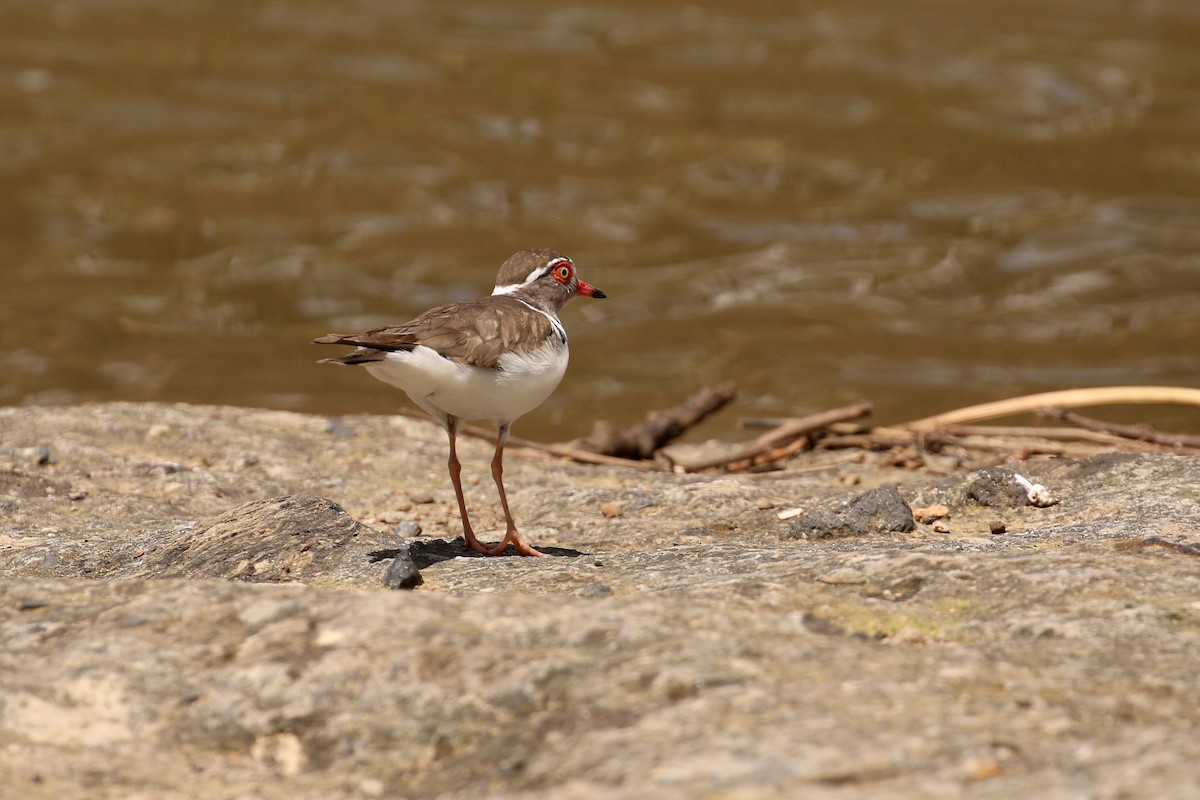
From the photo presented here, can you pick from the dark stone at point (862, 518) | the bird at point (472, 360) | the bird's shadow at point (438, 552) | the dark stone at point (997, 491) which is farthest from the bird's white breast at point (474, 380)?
the dark stone at point (997, 491)

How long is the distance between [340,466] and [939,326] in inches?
324

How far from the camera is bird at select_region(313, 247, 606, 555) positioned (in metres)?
5.95

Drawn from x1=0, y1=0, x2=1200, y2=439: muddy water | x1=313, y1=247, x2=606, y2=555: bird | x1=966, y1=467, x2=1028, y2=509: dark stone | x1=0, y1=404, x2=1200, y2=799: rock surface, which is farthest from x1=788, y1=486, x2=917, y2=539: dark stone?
x1=0, y1=0, x2=1200, y2=439: muddy water

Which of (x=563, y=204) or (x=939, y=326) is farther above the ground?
(x=563, y=204)

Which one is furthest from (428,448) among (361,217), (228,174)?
(228,174)

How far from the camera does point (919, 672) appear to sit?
411cm

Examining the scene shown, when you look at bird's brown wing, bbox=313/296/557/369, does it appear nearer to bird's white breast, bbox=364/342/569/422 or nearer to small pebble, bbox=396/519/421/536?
bird's white breast, bbox=364/342/569/422

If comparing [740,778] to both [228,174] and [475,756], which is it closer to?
[475,756]

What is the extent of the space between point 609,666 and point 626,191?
47.2 feet

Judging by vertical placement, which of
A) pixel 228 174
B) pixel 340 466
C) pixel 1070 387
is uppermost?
pixel 228 174

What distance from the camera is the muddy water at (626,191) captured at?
14.0m

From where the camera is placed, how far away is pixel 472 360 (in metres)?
6.17

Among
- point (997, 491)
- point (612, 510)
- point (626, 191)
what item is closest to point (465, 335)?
point (612, 510)

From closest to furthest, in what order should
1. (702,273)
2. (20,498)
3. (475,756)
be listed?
1. (475,756)
2. (20,498)
3. (702,273)
